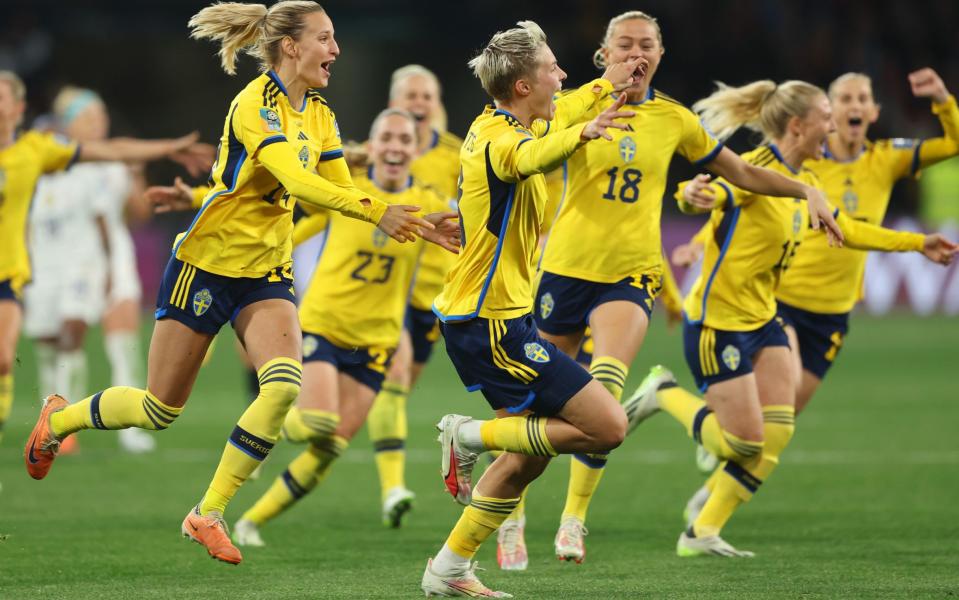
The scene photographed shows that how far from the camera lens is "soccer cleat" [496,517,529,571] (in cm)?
684

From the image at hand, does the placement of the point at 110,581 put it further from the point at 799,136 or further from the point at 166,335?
the point at 799,136

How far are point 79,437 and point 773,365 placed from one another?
7138 mm

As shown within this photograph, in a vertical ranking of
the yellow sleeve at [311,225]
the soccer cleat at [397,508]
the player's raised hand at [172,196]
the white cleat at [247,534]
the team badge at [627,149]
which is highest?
the team badge at [627,149]

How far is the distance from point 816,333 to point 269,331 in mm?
3765

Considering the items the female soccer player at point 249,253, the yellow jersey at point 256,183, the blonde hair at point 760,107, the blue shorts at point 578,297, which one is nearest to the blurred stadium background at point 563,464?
the female soccer player at point 249,253

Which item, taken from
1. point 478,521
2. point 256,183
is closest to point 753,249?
point 478,521

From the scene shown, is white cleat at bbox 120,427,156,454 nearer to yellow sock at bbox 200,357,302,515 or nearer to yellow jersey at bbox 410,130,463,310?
yellow jersey at bbox 410,130,463,310

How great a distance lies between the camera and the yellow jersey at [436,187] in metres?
9.41

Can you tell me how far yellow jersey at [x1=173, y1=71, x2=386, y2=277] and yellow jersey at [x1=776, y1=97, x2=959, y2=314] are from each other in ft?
10.8

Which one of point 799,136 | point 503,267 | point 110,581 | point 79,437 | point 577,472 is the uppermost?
point 799,136

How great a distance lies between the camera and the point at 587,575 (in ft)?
21.4

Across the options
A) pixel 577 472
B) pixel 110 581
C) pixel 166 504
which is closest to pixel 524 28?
pixel 577 472

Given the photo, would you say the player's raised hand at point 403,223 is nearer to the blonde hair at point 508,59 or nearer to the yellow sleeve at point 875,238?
the blonde hair at point 508,59

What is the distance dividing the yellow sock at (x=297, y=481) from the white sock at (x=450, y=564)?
76.9 inches
